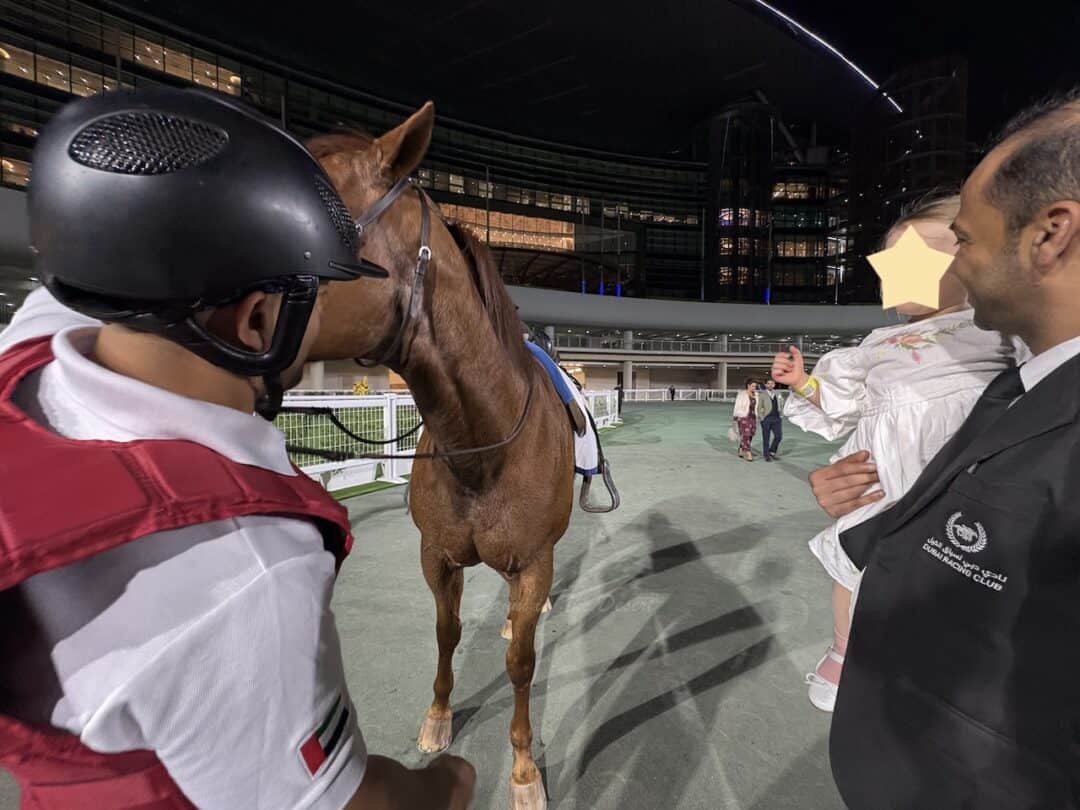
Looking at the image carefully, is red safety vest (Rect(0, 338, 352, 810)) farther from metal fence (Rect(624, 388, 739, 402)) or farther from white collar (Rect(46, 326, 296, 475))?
metal fence (Rect(624, 388, 739, 402))

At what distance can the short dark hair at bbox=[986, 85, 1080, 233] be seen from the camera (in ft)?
2.44

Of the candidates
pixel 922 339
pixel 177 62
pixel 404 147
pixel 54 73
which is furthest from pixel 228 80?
pixel 922 339

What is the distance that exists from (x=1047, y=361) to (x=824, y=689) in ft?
6.49

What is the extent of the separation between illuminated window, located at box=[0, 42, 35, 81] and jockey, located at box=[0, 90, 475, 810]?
30747mm

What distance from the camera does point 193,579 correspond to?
0.41 metres

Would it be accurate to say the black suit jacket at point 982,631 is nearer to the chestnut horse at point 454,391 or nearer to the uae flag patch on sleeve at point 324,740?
the uae flag patch on sleeve at point 324,740

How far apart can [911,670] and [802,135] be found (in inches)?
2600

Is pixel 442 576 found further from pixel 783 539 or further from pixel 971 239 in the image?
pixel 783 539

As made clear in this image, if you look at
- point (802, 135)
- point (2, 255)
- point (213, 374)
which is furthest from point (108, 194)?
point (802, 135)

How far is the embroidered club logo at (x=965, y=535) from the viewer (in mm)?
746

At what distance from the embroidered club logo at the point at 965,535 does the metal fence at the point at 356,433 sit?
4.89 m

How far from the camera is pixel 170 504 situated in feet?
1.29

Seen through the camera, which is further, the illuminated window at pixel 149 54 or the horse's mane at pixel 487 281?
the illuminated window at pixel 149 54

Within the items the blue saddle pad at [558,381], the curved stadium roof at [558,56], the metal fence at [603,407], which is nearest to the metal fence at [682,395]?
the metal fence at [603,407]
